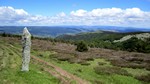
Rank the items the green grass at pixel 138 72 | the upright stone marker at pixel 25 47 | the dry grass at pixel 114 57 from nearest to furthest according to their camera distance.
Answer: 1. the upright stone marker at pixel 25 47
2. the green grass at pixel 138 72
3. the dry grass at pixel 114 57

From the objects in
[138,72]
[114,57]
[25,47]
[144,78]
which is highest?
[25,47]

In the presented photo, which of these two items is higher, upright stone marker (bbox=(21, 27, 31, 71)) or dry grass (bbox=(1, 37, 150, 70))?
upright stone marker (bbox=(21, 27, 31, 71))

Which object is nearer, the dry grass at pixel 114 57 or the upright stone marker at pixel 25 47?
the upright stone marker at pixel 25 47

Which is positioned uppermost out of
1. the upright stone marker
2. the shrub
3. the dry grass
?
the upright stone marker

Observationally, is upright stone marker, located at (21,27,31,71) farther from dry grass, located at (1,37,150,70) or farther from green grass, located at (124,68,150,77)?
dry grass, located at (1,37,150,70)

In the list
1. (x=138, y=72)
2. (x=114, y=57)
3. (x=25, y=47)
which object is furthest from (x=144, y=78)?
(x=114, y=57)

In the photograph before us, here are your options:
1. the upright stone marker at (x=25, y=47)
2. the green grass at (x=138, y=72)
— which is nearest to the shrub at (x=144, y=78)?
the green grass at (x=138, y=72)

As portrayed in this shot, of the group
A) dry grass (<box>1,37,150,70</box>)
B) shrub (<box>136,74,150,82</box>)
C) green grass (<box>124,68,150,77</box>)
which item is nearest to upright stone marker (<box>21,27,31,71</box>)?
shrub (<box>136,74,150,82</box>)

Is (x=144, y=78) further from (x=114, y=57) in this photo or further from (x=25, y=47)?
(x=114, y=57)

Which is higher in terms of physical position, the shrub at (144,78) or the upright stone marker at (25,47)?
the upright stone marker at (25,47)

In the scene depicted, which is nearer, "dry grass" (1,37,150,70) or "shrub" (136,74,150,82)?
"shrub" (136,74,150,82)

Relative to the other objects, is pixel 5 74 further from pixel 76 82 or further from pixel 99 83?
pixel 99 83

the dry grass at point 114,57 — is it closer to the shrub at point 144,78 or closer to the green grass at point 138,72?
the green grass at point 138,72

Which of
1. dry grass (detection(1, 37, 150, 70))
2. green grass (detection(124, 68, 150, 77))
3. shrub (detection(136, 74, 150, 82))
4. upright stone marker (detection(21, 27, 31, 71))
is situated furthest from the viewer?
dry grass (detection(1, 37, 150, 70))
